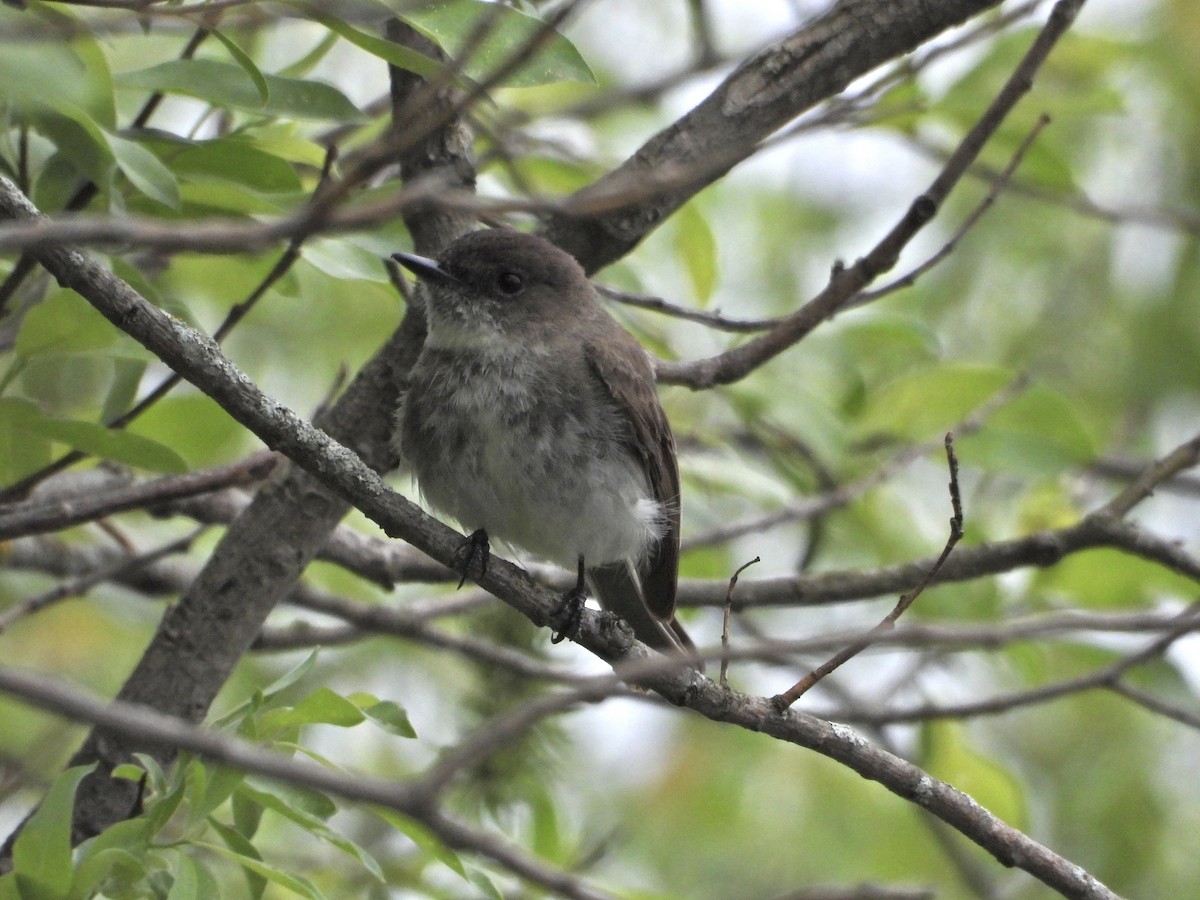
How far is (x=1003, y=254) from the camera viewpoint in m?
7.30

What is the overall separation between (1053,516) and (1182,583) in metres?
0.47

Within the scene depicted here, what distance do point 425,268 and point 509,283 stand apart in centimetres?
46

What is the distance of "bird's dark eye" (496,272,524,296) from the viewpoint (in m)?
3.96

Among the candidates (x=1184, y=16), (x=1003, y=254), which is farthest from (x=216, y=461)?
(x=1184, y=16)

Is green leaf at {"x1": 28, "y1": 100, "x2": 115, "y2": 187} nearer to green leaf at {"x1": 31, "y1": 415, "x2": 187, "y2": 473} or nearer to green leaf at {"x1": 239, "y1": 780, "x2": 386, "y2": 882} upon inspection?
green leaf at {"x1": 31, "y1": 415, "x2": 187, "y2": 473}

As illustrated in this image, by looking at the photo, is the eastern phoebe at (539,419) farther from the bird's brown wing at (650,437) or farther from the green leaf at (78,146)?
the green leaf at (78,146)

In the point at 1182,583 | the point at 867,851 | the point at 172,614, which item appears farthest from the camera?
the point at 867,851

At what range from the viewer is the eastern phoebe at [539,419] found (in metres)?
3.60

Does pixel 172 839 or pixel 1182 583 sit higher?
pixel 1182 583

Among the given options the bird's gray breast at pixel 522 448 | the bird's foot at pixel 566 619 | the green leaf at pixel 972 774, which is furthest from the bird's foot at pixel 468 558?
the green leaf at pixel 972 774

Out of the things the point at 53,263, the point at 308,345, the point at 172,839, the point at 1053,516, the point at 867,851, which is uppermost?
the point at 308,345

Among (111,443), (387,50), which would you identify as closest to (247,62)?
(387,50)

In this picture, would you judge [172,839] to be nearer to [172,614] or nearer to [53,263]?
[172,614]

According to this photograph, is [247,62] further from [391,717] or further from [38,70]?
[391,717]
